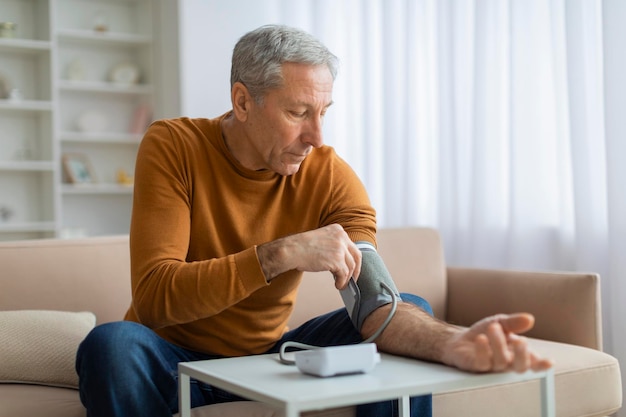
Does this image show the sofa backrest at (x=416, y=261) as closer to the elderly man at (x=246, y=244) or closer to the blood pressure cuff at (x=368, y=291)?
the elderly man at (x=246, y=244)

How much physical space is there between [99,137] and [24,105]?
18.4 inches

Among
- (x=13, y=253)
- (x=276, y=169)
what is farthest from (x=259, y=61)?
(x=13, y=253)

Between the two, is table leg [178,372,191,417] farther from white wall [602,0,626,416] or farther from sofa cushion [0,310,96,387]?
white wall [602,0,626,416]

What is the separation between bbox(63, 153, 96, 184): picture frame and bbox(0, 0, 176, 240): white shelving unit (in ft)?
0.04

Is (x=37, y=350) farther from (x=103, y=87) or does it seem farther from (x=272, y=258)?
(x=103, y=87)

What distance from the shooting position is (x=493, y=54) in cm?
327

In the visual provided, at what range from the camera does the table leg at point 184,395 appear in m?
1.44

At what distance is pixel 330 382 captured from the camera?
3.88ft

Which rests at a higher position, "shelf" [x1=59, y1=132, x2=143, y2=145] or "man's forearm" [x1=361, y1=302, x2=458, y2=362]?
"shelf" [x1=59, y1=132, x2=143, y2=145]

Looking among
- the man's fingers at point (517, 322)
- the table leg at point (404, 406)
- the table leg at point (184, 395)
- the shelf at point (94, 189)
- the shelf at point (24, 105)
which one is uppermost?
the shelf at point (24, 105)

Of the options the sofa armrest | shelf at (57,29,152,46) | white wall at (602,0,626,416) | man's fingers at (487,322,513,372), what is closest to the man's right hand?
man's fingers at (487,322,513,372)

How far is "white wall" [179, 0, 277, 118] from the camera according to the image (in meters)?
4.45

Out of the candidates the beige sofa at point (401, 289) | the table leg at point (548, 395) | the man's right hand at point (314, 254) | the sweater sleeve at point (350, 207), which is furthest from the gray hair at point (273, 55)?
the table leg at point (548, 395)

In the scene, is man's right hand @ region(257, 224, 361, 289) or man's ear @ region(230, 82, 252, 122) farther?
man's ear @ region(230, 82, 252, 122)
